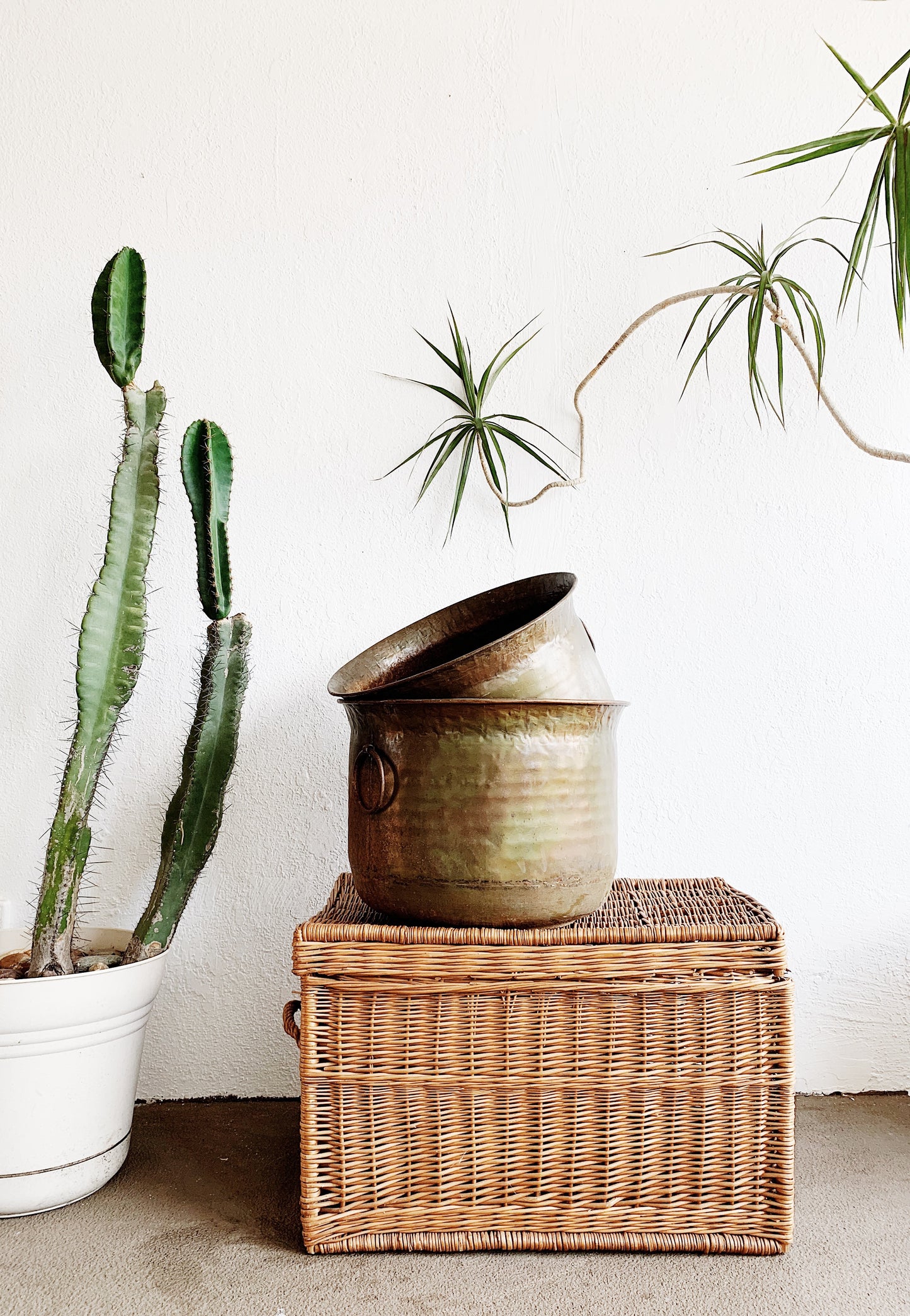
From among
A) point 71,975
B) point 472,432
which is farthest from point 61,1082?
point 472,432

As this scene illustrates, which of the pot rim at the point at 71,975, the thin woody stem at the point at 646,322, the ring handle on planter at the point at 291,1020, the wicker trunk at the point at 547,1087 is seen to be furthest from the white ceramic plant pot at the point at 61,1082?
the thin woody stem at the point at 646,322

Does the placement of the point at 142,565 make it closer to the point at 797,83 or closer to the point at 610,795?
the point at 610,795

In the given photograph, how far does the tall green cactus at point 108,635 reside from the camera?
1.28 m

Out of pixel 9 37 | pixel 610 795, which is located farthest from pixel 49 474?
pixel 610 795

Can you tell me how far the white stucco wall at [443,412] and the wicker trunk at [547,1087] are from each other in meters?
0.49

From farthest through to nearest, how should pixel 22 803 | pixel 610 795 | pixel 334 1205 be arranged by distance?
pixel 22 803
pixel 610 795
pixel 334 1205

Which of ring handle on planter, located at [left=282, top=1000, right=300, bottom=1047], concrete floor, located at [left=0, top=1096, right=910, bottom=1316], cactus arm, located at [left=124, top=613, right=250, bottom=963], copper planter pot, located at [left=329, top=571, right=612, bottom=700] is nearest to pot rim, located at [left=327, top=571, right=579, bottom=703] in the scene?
copper planter pot, located at [left=329, top=571, right=612, bottom=700]

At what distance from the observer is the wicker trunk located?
44.6 inches

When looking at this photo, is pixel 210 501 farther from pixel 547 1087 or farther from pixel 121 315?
pixel 547 1087

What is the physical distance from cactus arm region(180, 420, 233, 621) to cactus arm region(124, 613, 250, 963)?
5 centimetres

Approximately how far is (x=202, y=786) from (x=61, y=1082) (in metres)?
0.44

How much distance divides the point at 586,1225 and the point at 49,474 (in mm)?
1455

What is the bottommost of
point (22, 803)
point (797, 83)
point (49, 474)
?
point (22, 803)

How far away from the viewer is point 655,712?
5.33ft
